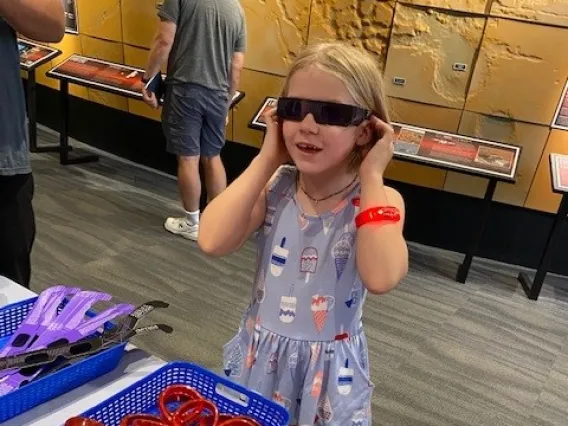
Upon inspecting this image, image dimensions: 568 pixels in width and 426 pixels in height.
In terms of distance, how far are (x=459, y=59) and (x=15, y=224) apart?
9.82 ft

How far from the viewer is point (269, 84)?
4207 millimetres

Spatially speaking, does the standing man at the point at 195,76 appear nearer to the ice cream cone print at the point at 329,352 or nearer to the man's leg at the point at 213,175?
the man's leg at the point at 213,175

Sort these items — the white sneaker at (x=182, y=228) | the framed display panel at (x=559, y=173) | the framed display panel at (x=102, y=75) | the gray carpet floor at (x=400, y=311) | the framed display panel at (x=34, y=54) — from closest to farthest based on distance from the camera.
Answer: the gray carpet floor at (x=400, y=311), the framed display panel at (x=559, y=173), the white sneaker at (x=182, y=228), the framed display panel at (x=102, y=75), the framed display panel at (x=34, y=54)

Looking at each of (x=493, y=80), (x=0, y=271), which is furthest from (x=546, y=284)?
(x=0, y=271)

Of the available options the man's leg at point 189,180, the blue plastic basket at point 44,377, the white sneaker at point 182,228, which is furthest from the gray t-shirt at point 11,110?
the white sneaker at point 182,228

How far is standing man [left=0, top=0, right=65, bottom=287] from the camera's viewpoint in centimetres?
131

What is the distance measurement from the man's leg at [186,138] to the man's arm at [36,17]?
6.35ft

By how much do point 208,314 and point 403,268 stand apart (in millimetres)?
1774

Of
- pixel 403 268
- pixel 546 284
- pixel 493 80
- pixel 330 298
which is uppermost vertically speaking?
pixel 403 268

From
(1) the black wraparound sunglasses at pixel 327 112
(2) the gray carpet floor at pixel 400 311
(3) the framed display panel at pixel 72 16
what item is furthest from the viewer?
(3) the framed display panel at pixel 72 16

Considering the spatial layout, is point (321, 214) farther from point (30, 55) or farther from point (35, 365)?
point (30, 55)

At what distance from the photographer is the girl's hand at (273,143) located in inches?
46.4

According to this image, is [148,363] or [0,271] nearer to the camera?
[148,363]

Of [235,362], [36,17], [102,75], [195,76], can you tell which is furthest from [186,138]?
[235,362]
